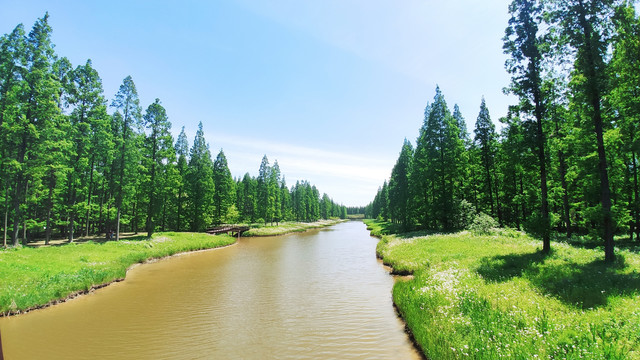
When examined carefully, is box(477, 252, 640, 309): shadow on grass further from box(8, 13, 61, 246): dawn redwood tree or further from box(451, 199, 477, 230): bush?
box(8, 13, 61, 246): dawn redwood tree

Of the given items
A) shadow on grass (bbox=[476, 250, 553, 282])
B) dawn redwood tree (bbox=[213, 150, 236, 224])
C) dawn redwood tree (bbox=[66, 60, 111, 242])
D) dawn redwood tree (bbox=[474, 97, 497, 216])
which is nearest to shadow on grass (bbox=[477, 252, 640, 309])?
shadow on grass (bbox=[476, 250, 553, 282])

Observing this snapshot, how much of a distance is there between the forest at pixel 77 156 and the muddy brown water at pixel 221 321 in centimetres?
1531

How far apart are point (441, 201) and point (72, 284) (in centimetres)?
3668

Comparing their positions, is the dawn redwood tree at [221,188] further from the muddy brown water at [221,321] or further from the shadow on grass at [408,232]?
the muddy brown water at [221,321]

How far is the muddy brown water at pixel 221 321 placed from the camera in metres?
10.3

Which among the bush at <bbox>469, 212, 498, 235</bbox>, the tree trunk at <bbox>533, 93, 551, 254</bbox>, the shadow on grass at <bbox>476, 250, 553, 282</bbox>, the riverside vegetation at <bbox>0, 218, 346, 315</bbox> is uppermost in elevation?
the tree trunk at <bbox>533, 93, 551, 254</bbox>

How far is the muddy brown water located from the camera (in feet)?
33.9

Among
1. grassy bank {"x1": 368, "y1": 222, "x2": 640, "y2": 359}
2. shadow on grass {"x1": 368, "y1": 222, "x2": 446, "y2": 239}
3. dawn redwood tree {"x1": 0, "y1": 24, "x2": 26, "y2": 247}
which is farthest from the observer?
shadow on grass {"x1": 368, "y1": 222, "x2": 446, "y2": 239}

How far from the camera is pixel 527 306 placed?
33.3ft

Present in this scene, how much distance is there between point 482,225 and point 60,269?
35578 mm

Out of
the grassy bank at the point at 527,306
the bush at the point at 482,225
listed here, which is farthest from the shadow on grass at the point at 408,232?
the grassy bank at the point at 527,306

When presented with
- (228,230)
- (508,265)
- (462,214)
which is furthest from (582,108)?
(228,230)

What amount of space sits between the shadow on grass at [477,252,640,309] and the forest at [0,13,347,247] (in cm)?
3490

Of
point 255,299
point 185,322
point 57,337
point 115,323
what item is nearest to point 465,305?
point 255,299
